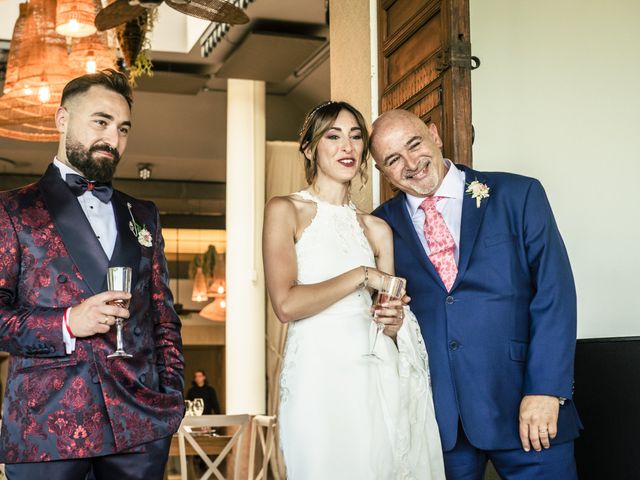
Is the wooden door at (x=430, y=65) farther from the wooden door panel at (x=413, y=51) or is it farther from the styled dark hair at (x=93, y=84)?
the styled dark hair at (x=93, y=84)

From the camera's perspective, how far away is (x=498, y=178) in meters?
3.04

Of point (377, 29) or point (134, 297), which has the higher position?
point (377, 29)

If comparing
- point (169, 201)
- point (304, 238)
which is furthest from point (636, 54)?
point (169, 201)

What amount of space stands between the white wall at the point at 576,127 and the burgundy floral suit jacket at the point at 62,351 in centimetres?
214

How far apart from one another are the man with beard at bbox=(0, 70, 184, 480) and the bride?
0.42m

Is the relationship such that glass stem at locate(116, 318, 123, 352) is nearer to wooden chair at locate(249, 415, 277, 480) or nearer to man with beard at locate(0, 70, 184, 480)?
man with beard at locate(0, 70, 184, 480)

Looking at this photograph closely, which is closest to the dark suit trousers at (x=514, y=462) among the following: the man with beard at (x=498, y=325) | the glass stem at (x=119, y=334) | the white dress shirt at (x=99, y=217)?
the man with beard at (x=498, y=325)

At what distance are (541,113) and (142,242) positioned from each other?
2335 millimetres

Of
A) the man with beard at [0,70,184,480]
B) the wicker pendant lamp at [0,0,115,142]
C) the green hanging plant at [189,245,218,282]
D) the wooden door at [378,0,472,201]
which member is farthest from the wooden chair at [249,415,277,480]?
the green hanging plant at [189,245,218,282]

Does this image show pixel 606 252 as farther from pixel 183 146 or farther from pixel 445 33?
pixel 183 146

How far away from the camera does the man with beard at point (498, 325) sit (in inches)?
109

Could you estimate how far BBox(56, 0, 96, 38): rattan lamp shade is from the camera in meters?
5.45

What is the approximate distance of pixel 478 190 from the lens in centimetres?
303

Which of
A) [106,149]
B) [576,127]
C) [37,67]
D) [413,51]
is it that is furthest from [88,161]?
[37,67]
